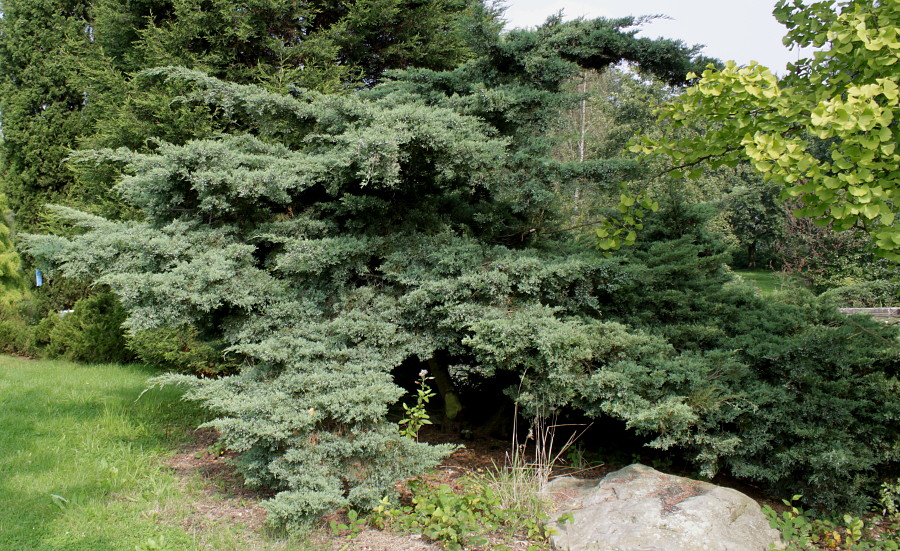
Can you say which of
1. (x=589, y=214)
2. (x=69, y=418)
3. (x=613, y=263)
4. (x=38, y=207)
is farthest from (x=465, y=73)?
(x=38, y=207)

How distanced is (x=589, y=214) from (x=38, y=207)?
8.91 m

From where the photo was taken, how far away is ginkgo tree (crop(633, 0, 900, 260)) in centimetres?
211

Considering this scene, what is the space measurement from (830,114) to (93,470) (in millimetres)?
4510

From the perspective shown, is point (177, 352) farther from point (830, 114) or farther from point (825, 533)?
point (830, 114)

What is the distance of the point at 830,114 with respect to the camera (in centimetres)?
209

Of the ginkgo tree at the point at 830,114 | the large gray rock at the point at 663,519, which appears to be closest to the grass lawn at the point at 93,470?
the large gray rock at the point at 663,519

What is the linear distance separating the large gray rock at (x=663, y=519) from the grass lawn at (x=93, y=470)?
157 cm

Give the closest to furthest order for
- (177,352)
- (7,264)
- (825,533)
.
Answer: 1. (825,533)
2. (177,352)
3. (7,264)

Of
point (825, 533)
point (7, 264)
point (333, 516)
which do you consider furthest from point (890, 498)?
point (7, 264)

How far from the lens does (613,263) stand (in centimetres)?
341

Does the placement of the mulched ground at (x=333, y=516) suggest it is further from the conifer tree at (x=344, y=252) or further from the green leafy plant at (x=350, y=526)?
the conifer tree at (x=344, y=252)

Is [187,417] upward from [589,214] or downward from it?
downward

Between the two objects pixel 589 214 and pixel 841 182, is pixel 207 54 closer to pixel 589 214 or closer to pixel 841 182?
pixel 589 214

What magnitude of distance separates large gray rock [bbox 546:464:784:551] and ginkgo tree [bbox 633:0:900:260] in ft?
4.74
